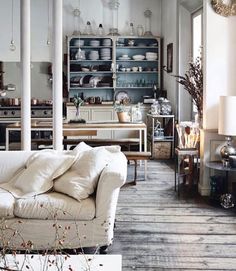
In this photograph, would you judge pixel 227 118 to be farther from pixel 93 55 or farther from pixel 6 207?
pixel 93 55

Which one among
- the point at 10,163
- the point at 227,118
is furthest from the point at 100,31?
the point at 10,163

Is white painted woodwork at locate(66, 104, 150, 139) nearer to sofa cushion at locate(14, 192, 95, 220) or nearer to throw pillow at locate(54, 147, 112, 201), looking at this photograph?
throw pillow at locate(54, 147, 112, 201)

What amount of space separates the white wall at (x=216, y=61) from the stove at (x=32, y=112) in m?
4.76

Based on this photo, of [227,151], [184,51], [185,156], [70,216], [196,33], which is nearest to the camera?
[70,216]

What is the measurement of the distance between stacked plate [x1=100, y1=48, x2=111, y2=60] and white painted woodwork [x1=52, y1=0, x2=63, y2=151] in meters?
4.20

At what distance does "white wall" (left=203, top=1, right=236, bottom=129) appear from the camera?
19.7 ft

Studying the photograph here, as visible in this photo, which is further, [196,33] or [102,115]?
[102,115]

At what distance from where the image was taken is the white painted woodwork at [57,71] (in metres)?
5.96

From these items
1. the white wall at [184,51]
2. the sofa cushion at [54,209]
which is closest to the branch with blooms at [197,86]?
the white wall at [184,51]

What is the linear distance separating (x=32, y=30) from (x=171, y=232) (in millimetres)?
7030

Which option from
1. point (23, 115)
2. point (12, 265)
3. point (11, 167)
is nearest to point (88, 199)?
point (11, 167)

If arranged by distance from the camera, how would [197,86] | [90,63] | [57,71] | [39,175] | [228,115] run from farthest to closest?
[90,63]
[197,86]
[57,71]
[228,115]
[39,175]

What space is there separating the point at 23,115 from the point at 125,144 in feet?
8.04

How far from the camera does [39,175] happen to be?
4.20 meters
